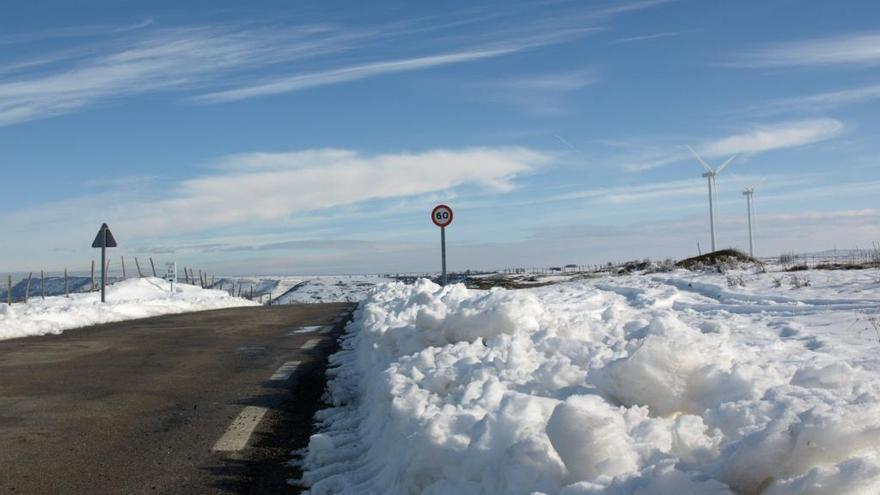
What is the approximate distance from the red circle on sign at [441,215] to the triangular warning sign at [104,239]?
12488mm

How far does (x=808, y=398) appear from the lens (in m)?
4.01

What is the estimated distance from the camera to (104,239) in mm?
24266

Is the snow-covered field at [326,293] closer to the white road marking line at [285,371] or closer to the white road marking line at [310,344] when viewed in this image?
the white road marking line at [310,344]

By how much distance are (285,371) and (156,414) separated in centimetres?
268

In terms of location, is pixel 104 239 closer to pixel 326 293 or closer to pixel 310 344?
pixel 310 344

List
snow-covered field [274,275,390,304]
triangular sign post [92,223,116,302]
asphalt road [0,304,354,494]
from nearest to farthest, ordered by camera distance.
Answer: asphalt road [0,304,354,494]
triangular sign post [92,223,116,302]
snow-covered field [274,275,390,304]

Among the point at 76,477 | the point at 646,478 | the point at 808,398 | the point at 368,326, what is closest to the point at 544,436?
the point at 646,478

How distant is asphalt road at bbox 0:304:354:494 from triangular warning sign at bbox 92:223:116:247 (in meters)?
11.2

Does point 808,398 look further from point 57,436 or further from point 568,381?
point 57,436

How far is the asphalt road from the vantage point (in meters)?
5.02

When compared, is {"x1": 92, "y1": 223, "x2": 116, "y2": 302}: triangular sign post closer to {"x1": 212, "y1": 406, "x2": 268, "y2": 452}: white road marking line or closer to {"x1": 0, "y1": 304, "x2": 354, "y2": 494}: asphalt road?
{"x1": 0, "y1": 304, "x2": 354, "y2": 494}: asphalt road

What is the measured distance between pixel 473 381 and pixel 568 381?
0.65 meters

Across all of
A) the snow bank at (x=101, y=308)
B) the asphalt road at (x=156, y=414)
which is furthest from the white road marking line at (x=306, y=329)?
the snow bank at (x=101, y=308)

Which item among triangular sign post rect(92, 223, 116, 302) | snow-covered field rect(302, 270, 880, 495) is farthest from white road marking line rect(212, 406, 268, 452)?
triangular sign post rect(92, 223, 116, 302)
